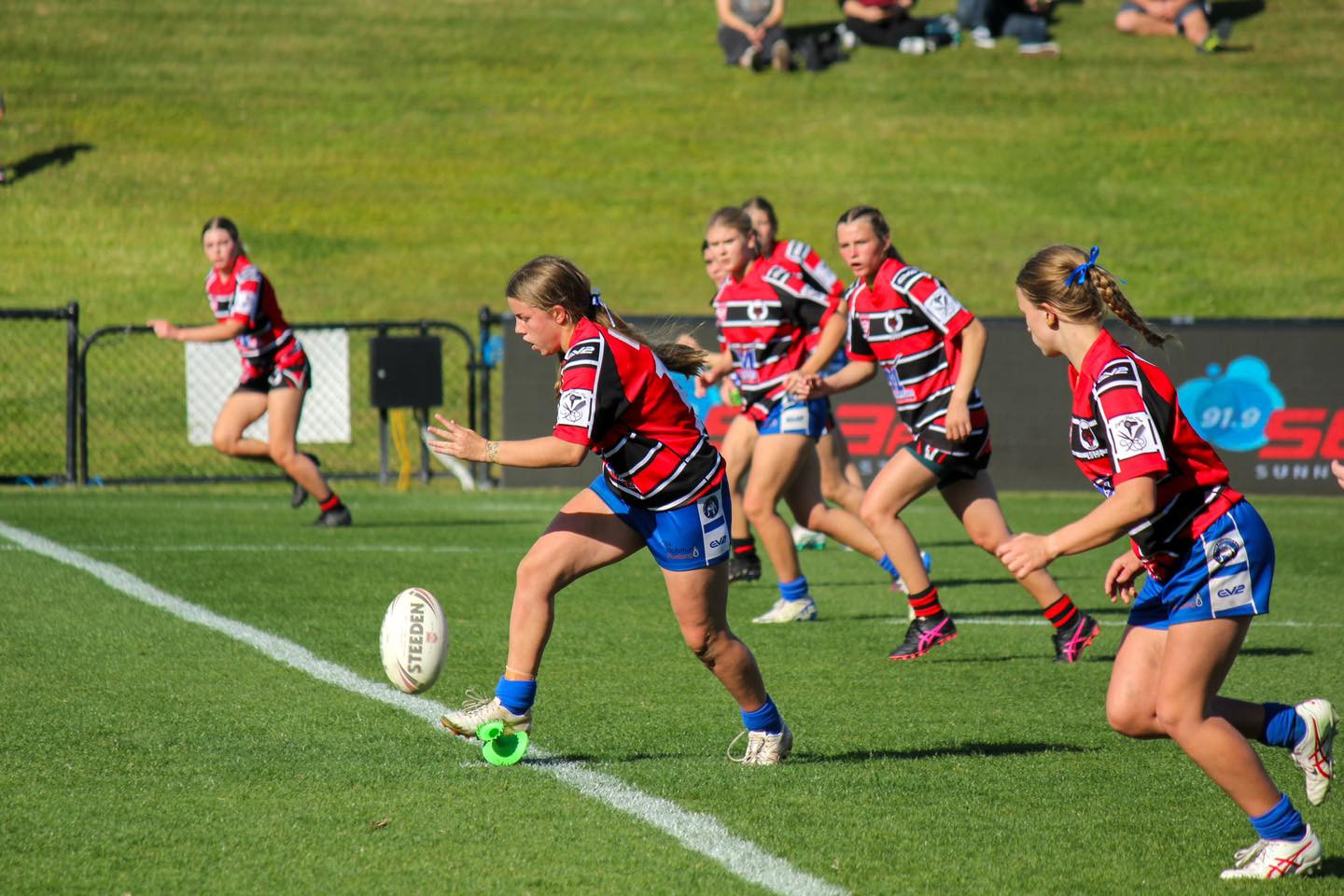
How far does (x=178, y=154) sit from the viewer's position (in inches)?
1238

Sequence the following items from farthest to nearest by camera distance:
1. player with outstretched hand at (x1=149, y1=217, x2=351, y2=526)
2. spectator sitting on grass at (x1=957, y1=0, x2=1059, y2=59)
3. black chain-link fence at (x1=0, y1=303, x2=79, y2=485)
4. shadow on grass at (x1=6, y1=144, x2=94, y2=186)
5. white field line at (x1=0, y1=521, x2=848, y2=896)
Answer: spectator sitting on grass at (x1=957, y1=0, x2=1059, y2=59) → shadow on grass at (x1=6, y1=144, x2=94, y2=186) → black chain-link fence at (x1=0, y1=303, x2=79, y2=485) → player with outstretched hand at (x1=149, y1=217, x2=351, y2=526) → white field line at (x1=0, y1=521, x2=848, y2=896)

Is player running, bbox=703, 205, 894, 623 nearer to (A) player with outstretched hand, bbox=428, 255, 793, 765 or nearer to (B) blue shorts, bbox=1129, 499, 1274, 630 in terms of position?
(A) player with outstretched hand, bbox=428, 255, 793, 765

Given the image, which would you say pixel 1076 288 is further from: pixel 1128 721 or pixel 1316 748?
pixel 1316 748

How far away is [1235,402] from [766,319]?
342 inches

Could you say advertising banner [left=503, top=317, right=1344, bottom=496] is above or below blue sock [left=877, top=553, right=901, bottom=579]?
above

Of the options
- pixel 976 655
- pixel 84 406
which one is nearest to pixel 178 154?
pixel 84 406

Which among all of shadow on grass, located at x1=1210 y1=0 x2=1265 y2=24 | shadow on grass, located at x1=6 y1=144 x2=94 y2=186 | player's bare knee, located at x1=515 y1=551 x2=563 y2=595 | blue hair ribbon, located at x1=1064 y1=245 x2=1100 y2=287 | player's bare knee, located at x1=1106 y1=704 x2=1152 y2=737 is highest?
shadow on grass, located at x1=1210 y1=0 x2=1265 y2=24

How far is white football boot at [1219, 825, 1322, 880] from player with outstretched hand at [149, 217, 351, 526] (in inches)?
349

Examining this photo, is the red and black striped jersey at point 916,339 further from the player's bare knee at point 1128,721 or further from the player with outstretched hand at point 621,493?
the player's bare knee at point 1128,721

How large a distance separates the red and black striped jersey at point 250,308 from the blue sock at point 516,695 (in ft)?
23.2

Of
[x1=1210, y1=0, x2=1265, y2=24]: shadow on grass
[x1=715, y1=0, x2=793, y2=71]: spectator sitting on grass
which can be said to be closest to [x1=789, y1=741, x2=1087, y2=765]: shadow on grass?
[x1=715, y1=0, x2=793, y2=71]: spectator sitting on grass

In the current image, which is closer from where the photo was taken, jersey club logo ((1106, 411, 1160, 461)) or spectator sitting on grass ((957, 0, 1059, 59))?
jersey club logo ((1106, 411, 1160, 461))

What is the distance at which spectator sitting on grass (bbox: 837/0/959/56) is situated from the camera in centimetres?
3556

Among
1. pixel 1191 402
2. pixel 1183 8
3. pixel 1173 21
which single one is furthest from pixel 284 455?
pixel 1173 21
